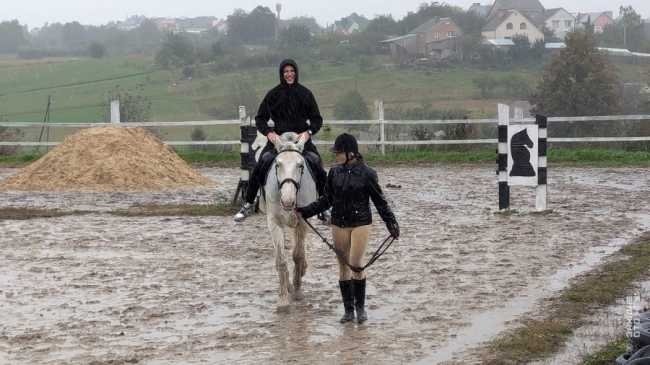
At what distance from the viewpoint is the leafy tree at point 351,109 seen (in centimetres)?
5928

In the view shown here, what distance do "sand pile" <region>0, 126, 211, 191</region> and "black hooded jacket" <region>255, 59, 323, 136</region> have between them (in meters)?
10.2

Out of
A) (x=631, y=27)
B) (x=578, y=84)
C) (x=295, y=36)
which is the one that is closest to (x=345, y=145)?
(x=578, y=84)

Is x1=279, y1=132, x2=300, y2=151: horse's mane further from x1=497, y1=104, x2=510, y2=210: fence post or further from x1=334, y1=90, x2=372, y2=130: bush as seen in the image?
x1=334, y1=90, x2=372, y2=130: bush

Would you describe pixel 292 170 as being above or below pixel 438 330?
above

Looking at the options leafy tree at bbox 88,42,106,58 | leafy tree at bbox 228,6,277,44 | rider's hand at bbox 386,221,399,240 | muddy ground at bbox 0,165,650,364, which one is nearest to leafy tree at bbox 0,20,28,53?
leafy tree at bbox 228,6,277,44

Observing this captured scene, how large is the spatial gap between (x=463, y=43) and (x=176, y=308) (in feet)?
269

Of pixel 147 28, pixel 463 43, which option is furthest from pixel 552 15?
pixel 147 28

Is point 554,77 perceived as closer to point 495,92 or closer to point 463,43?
point 495,92

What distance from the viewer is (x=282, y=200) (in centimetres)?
891

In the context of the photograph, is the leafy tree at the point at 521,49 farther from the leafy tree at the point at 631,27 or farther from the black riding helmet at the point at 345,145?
the black riding helmet at the point at 345,145

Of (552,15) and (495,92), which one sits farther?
(552,15)

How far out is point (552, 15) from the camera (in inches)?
5069

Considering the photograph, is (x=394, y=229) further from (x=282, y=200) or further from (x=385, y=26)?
(x=385, y=26)

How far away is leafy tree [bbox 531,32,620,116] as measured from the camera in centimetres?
3906
